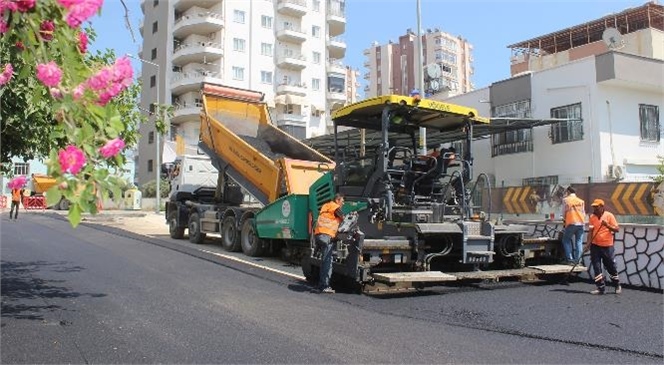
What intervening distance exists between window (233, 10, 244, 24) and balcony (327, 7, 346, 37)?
35.1 ft

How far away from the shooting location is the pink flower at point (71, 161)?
2.78m

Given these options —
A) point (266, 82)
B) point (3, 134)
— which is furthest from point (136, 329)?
point (266, 82)

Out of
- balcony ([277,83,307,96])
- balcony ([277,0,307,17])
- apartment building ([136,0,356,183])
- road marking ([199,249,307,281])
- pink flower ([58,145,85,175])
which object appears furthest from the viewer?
balcony ([277,0,307,17])

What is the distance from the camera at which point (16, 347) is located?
5.12 metres

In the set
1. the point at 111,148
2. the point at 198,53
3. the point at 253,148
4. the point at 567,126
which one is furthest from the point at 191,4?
the point at 111,148

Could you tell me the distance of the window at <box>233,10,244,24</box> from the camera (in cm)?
5364

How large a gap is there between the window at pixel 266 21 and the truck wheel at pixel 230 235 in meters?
44.7

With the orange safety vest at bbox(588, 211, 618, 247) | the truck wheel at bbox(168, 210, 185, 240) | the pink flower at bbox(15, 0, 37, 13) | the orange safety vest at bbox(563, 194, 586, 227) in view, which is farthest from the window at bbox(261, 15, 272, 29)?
the pink flower at bbox(15, 0, 37, 13)

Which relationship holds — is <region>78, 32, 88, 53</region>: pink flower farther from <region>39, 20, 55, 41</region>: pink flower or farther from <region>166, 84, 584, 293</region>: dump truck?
<region>166, 84, 584, 293</region>: dump truck

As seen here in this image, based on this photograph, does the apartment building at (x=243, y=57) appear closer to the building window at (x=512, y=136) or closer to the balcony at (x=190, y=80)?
the balcony at (x=190, y=80)

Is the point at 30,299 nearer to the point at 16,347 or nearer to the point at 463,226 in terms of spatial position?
the point at 16,347

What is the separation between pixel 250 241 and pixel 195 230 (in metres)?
3.32

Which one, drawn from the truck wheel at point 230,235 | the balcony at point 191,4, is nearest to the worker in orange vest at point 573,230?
the truck wheel at point 230,235

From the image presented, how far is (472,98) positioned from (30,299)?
20529 millimetres
